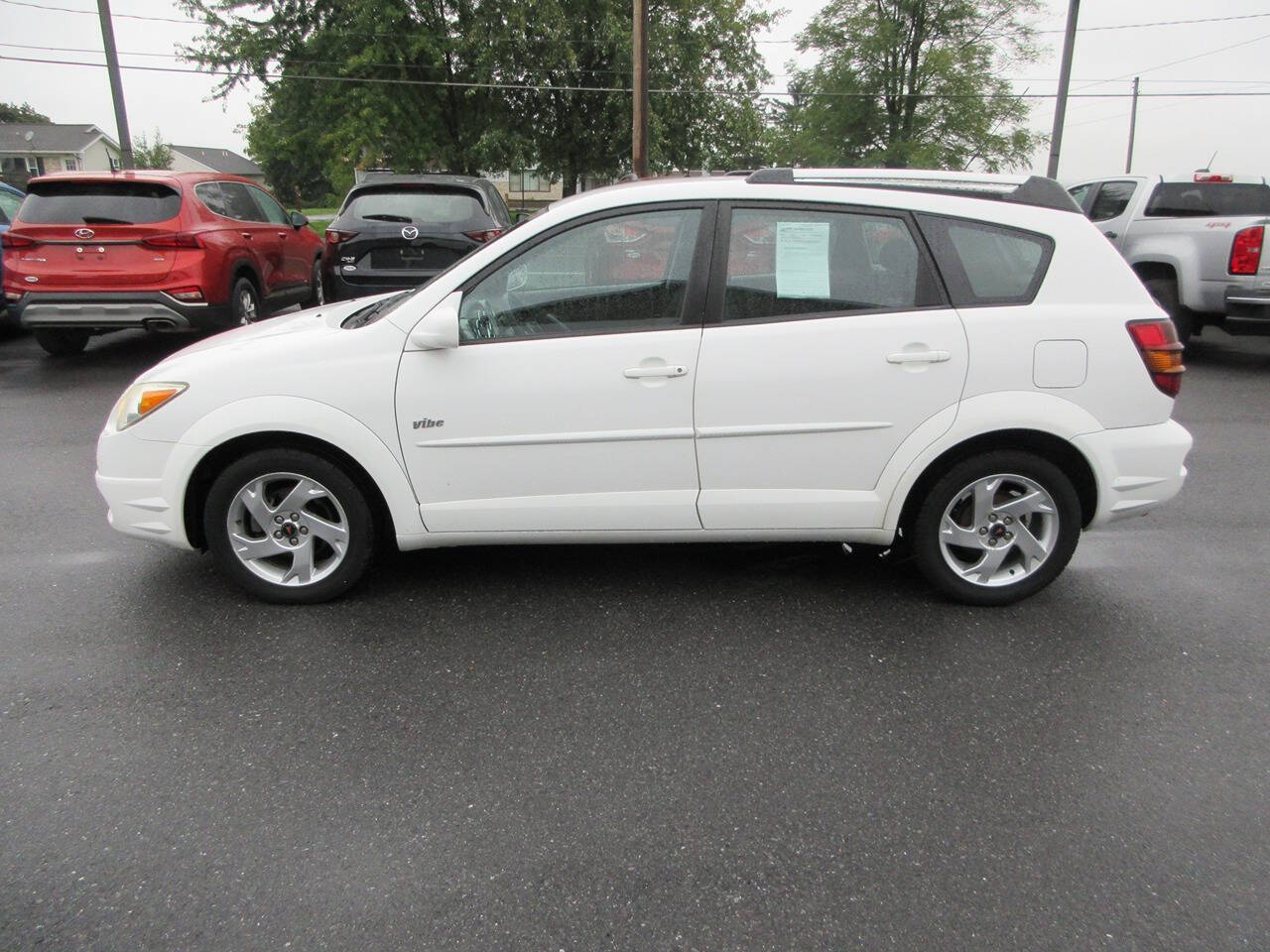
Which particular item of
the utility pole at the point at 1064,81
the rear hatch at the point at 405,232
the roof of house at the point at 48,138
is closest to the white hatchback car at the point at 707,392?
the rear hatch at the point at 405,232

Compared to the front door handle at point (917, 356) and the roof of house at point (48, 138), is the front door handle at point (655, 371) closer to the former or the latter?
the front door handle at point (917, 356)

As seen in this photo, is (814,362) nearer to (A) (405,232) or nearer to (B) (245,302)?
(A) (405,232)

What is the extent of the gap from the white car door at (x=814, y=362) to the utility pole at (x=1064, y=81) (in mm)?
16625

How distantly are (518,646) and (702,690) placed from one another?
740 millimetres

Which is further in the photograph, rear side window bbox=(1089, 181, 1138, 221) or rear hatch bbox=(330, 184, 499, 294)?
rear side window bbox=(1089, 181, 1138, 221)

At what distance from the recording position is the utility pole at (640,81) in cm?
1936

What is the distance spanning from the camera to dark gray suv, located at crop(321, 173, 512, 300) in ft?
30.3

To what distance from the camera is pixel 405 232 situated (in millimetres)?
9180

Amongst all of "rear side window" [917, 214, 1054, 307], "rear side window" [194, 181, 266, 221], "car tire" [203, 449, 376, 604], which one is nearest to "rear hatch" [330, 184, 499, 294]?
"rear side window" [194, 181, 266, 221]

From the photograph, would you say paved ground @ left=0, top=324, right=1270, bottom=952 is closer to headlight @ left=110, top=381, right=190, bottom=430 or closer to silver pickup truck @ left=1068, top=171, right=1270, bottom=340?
headlight @ left=110, top=381, right=190, bottom=430

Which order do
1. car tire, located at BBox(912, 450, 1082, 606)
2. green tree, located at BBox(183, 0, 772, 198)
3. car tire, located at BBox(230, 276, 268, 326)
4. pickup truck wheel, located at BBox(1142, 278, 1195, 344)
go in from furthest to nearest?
1. green tree, located at BBox(183, 0, 772, 198)
2. pickup truck wheel, located at BBox(1142, 278, 1195, 344)
3. car tire, located at BBox(230, 276, 268, 326)
4. car tire, located at BBox(912, 450, 1082, 606)

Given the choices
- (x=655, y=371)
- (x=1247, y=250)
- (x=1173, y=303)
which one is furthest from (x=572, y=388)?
(x=1173, y=303)

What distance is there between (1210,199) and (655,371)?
30.6 feet

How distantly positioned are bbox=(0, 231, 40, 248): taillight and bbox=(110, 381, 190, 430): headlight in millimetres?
5648
